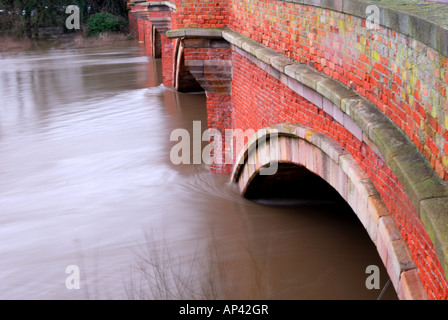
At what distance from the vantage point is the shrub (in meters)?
35.5

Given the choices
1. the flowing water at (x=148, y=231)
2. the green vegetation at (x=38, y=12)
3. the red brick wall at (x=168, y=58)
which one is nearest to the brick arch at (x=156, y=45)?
the red brick wall at (x=168, y=58)

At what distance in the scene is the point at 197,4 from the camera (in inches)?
353

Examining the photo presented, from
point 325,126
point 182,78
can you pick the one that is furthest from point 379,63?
point 182,78

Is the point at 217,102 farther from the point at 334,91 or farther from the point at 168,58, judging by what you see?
the point at 168,58

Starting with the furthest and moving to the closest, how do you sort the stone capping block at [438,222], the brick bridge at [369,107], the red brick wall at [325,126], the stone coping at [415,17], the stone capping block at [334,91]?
1. the stone capping block at [334,91]
2. the red brick wall at [325,126]
3. the brick bridge at [369,107]
4. the stone coping at [415,17]
5. the stone capping block at [438,222]

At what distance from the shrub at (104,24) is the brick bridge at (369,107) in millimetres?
28703

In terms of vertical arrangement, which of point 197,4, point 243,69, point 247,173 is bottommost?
point 247,173

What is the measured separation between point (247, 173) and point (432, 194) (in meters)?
5.58

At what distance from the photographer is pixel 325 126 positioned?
505 cm

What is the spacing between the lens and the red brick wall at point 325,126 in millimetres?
3025

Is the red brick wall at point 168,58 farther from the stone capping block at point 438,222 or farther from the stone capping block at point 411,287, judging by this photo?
the stone capping block at point 438,222

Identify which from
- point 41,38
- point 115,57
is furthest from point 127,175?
point 41,38

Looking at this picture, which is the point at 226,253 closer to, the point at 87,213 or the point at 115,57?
the point at 87,213

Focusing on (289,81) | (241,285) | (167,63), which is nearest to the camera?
(289,81)
